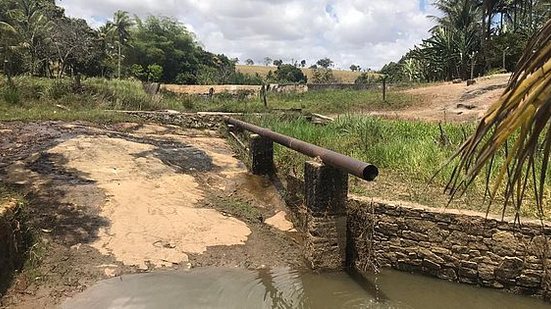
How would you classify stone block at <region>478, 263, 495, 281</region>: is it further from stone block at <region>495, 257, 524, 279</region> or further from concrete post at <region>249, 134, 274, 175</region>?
concrete post at <region>249, 134, 274, 175</region>

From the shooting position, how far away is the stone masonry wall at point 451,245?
19.0ft

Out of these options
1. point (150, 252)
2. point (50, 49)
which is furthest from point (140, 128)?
point (50, 49)

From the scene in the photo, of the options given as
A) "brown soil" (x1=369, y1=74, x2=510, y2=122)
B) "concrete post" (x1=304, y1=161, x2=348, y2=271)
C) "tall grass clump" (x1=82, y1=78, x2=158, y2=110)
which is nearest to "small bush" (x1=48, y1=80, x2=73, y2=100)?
"tall grass clump" (x1=82, y1=78, x2=158, y2=110)

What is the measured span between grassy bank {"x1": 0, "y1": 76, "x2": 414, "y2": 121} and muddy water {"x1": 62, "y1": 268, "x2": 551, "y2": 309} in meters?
9.16

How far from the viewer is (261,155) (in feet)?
33.1

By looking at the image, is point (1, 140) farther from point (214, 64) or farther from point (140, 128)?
point (214, 64)

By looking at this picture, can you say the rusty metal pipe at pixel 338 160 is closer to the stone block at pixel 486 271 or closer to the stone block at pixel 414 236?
the stone block at pixel 414 236

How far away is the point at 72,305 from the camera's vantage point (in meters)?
5.16

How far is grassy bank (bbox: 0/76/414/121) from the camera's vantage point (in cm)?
1473

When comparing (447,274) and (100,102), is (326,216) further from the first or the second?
(100,102)

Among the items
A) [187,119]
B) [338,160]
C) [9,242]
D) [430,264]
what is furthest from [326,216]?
[187,119]

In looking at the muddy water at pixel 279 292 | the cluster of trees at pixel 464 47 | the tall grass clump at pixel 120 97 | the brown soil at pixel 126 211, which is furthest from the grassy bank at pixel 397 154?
the cluster of trees at pixel 464 47

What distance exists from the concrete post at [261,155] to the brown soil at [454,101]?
8560mm

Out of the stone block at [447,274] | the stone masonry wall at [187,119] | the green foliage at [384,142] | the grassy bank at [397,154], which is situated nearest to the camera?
the stone block at [447,274]
